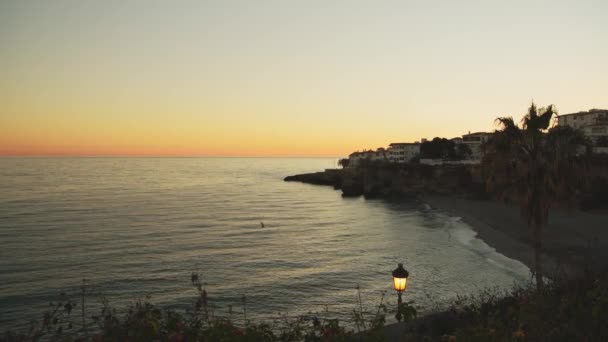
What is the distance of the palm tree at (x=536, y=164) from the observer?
46.9ft

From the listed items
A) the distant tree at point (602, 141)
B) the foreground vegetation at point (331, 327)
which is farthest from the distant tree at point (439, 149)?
the foreground vegetation at point (331, 327)

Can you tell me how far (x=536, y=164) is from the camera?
14664mm

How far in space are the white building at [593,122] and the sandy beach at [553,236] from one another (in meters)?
50.4

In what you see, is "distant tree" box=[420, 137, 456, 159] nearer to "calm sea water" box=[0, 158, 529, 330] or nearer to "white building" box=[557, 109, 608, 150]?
"white building" box=[557, 109, 608, 150]

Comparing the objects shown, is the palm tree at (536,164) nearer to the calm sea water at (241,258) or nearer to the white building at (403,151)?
the calm sea water at (241,258)

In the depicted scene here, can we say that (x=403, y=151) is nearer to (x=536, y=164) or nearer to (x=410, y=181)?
(x=410, y=181)

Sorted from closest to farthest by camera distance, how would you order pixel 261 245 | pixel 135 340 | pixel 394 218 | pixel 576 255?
pixel 135 340 → pixel 576 255 → pixel 261 245 → pixel 394 218

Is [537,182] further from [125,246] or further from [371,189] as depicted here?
[371,189]

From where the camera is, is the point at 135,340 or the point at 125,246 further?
the point at 125,246

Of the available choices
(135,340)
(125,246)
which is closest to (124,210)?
(125,246)

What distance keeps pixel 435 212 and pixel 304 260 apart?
32690mm

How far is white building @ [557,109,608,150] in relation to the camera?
90.7m

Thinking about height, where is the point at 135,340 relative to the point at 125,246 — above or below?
above

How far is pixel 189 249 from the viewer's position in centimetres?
3406
